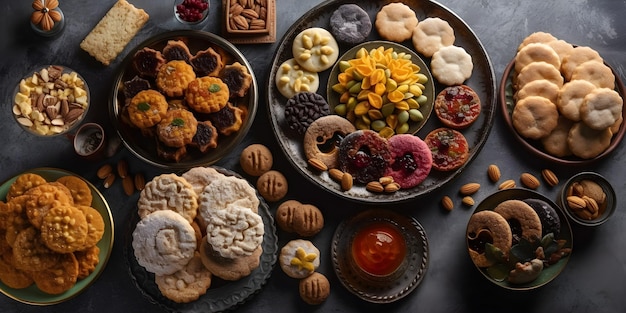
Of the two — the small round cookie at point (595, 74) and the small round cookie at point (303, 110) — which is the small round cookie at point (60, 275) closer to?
the small round cookie at point (303, 110)

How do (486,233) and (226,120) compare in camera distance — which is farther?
(226,120)

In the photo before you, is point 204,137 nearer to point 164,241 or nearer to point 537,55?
point 164,241

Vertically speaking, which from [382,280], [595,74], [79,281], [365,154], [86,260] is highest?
[595,74]

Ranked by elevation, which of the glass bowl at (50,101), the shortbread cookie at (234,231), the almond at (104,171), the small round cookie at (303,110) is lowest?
the almond at (104,171)

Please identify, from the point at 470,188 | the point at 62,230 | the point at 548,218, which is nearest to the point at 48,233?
the point at 62,230

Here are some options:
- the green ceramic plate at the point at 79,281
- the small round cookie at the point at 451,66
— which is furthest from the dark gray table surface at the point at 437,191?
the small round cookie at the point at 451,66

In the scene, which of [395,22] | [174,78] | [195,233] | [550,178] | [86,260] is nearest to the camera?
[195,233]

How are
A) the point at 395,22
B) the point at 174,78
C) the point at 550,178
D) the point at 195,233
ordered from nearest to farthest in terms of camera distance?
the point at 195,233 → the point at 174,78 → the point at 550,178 → the point at 395,22

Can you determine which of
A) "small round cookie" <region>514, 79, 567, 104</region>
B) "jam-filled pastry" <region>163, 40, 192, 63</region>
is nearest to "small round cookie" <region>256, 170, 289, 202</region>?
"jam-filled pastry" <region>163, 40, 192, 63</region>
